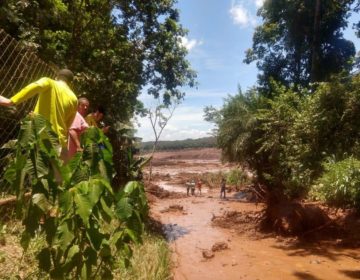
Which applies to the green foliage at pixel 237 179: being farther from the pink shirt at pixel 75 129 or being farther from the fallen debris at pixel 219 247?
the pink shirt at pixel 75 129

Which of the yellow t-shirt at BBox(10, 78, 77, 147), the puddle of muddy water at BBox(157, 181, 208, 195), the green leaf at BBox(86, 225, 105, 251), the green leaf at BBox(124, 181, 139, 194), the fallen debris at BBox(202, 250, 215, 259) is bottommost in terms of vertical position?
the puddle of muddy water at BBox(157, 181, 208, 195)

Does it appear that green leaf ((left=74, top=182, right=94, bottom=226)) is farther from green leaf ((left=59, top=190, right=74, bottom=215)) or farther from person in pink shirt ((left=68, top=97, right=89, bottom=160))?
person in pink shirt ((left=68, top=97, right=89, bottom=160))

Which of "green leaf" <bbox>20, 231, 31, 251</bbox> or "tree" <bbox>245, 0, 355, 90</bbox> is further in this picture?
"tree" <bbox>245, 0, 355, 90</bbox>

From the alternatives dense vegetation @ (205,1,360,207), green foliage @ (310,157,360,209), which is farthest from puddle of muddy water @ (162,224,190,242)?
green foliage @ (310,157,360,209)

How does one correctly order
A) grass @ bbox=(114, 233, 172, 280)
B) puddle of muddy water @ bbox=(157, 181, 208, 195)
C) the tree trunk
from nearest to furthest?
grass @ bbox=(114, 233, 172, 280) < the tree trunk < puddle of muddy water @ bbox=(157, 181, 208, 195)

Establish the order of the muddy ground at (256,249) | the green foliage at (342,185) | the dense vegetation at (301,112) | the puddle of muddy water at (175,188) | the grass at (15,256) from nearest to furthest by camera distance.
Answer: the grass at (15,256) → the green foliage at (342,185) → the muddy ground at (256,249) → the dense vegetation at (301,112) → the puddle of muddy water at (175,188)

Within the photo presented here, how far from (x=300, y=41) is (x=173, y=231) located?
12908 millimetres

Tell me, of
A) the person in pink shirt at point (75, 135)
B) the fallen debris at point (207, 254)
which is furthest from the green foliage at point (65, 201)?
the fallen debris at point (207, 254)

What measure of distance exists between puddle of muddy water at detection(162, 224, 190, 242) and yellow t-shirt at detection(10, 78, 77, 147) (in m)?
9.09

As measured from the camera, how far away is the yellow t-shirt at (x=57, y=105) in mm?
3844

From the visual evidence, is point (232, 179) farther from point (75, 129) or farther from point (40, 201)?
point (40, 201)

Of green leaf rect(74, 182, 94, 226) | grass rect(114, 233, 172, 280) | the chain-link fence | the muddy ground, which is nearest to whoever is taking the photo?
green leaf rect(74, 182, 94, 226)

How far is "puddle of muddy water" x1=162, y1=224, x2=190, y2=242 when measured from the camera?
1321cm

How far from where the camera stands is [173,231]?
14.5m
